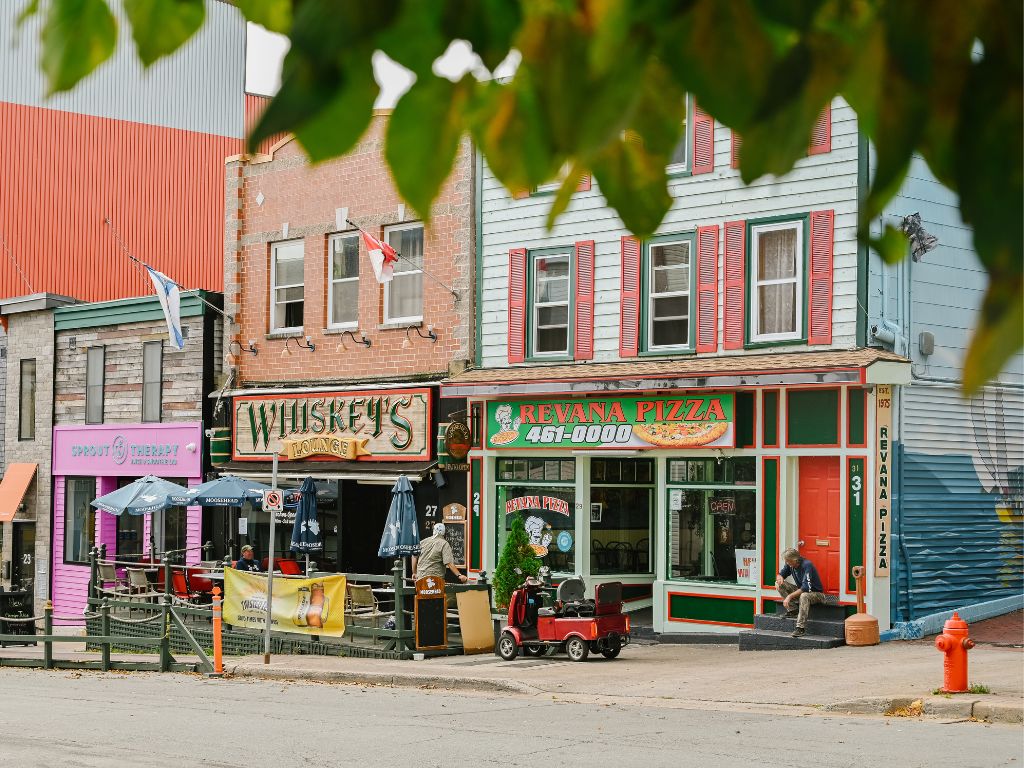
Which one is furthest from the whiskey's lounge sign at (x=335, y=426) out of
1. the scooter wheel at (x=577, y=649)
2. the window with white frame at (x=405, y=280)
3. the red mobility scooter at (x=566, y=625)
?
the scooter wheel at (x=577, y=649)

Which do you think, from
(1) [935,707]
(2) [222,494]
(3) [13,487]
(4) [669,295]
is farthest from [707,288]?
(3) [13,487]

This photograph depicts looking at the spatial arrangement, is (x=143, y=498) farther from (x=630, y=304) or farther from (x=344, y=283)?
(x=630, y=304)

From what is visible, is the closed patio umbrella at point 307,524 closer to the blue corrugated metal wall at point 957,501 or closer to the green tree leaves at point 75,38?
the blue corrugated metal wall at point 957,501

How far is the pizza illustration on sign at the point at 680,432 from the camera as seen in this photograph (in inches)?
814

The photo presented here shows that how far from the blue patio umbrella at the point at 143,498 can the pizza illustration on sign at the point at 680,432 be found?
844 cm

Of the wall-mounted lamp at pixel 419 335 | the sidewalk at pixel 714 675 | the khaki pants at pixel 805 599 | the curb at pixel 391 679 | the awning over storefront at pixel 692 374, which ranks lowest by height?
the curb at pixel 391 679

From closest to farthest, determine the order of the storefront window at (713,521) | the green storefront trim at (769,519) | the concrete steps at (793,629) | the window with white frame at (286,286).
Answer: the concrete steps at (793,629) → the green storefront trim at (769,519) → the storefront window at (713,521) → the window with white frame at (286,286)

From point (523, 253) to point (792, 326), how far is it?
16.8 ft

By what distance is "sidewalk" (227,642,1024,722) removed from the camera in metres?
14.6

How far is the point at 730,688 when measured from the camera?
15.9m

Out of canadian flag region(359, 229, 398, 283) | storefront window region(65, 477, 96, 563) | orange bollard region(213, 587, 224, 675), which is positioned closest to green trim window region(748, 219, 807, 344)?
canadian flag region(359, 229, 398, 283)

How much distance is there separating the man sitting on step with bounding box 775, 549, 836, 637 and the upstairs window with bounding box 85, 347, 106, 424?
16.8 meters

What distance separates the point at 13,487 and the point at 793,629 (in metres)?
19.3

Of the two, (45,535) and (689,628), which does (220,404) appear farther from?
(689,628)
